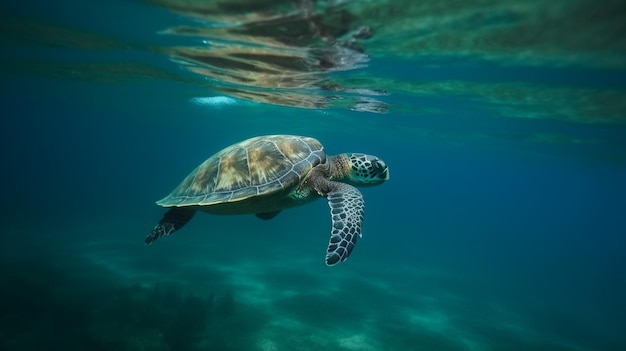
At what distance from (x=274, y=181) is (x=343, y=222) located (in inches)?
69.5

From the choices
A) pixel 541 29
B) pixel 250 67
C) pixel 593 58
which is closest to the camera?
pixel 541 29

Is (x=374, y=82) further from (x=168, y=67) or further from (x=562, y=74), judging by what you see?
(x=168, y=67)

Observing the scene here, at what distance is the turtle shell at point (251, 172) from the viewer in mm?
6531

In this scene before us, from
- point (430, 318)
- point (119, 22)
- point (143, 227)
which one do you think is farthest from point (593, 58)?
point (143, 227)

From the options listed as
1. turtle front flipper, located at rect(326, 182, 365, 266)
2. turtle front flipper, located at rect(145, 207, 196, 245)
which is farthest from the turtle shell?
turtle front flipper, located at rect(326, 182, 365, 266)

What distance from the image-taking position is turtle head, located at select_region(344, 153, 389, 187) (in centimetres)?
771

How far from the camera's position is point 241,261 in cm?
1866

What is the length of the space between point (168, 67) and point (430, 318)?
53.6 feet

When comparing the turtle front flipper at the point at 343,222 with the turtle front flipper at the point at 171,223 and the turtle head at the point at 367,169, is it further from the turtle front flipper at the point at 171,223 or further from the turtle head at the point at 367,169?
the turtle front flipper at the point at 171,223

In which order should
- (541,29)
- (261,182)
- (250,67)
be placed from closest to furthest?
(261,182), (541,29), (250,67)

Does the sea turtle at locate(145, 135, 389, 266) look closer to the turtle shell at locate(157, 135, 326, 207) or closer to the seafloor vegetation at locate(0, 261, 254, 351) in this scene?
the turtle shell at locate(157, 135, 326, 207)

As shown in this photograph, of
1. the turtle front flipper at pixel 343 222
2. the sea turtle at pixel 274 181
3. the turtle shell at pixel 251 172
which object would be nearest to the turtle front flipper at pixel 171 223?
the sea turtle at pixel 274 181

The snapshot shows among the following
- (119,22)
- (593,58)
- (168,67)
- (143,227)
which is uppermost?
(593,58)

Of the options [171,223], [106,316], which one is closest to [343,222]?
[171,223]
